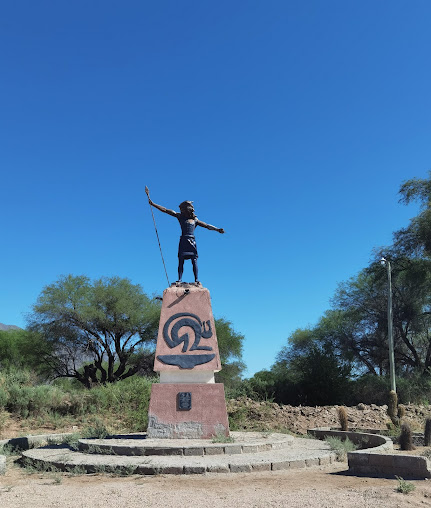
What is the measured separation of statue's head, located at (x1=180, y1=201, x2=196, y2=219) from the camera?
1290 cm

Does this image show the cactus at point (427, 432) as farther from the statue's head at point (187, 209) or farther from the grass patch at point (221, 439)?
the statue's head at point (187, 209)

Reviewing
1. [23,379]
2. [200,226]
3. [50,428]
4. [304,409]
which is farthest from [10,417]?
[304,409]

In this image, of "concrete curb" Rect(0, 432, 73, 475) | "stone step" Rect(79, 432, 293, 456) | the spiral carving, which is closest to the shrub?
"stone step" Rect(79, 432, 293, 456)

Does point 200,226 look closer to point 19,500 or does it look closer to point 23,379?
point 19,500

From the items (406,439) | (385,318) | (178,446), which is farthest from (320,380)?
(178,446)

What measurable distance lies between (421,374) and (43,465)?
846 inches

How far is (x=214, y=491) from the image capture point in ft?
22.1

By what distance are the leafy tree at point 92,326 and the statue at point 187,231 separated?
18592 mm

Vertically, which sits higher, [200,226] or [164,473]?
[200,226]

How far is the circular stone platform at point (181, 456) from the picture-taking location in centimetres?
816

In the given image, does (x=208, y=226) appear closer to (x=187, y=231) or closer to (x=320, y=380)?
(x=187, y=231)

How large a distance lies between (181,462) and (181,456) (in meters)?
0.82

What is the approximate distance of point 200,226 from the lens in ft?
43.3

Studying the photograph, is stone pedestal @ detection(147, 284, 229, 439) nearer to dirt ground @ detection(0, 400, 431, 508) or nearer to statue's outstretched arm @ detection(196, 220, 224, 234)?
statue's outstretched arm @ detection(196, 220, 224, 234)
